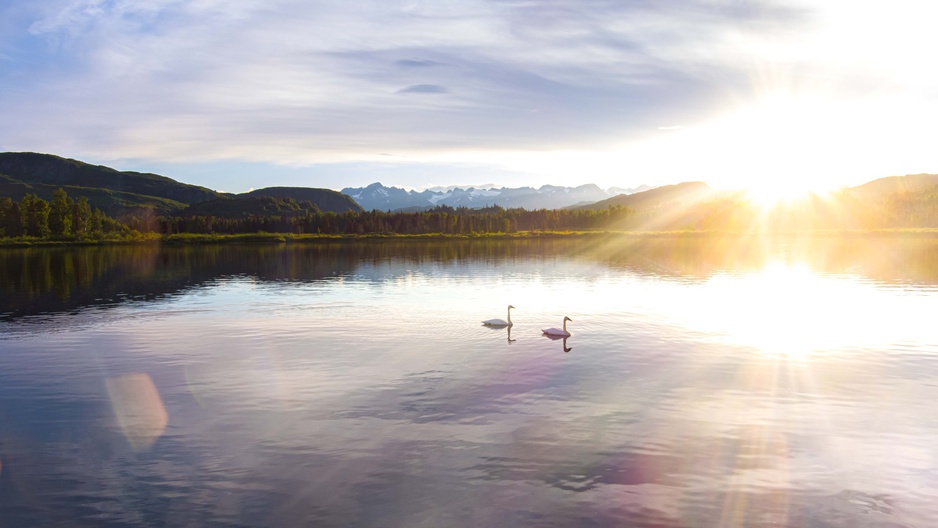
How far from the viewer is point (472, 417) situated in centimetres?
2425

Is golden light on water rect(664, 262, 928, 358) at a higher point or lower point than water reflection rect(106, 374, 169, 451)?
higher

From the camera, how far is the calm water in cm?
1712

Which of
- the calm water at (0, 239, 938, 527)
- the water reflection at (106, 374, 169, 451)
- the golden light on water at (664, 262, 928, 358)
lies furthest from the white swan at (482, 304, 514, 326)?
the water reflection at (106, 374, 169, 451)

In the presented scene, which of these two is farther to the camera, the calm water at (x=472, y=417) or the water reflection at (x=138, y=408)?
the water reflection at (x=138, y=408)

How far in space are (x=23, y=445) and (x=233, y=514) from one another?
10536 millimetres

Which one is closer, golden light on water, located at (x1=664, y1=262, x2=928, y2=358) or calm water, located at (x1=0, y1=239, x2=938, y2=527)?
calm water, located at (x1=0, y1=239, x2=938, y2=527)

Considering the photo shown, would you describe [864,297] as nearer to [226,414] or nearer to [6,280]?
[226,414]

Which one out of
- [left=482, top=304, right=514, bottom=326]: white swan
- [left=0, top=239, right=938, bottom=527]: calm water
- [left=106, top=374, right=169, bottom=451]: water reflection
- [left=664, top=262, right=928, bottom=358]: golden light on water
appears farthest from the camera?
[left=482, top=304, right=514, bottom=326]: white swan

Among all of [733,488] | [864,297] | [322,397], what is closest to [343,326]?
[322,397]

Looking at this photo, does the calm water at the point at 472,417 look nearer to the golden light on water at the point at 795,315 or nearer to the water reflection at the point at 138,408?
the water reflection at the point at 138,408

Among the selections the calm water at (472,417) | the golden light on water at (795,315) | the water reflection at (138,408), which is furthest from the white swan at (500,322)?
the water reflection at (138,408)

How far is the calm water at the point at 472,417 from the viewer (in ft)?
56.2

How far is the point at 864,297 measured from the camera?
59.2 m

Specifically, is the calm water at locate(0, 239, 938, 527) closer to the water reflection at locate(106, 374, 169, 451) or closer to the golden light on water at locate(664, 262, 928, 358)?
the water reflection at locate(106, 374, 169, 451)
